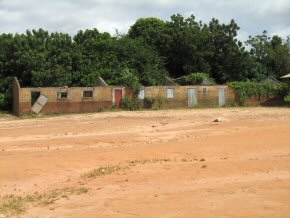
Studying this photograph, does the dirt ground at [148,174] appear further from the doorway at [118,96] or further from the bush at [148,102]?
the bush at [148,102]

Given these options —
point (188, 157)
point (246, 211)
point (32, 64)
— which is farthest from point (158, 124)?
point (246, 211)

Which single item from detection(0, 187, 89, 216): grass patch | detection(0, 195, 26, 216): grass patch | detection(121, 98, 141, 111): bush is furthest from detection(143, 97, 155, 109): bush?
detection(0, 195, 26, 216): grass patch

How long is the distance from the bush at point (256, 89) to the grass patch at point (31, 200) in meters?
33.3

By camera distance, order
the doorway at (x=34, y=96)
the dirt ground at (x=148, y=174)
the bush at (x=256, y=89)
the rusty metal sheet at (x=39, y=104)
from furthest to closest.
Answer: the bush at (x=256, y=89)
the doorway at (x=34, y=96)
the rusty metal sheet at (x=39, y=104)
the dirt ground at (x=148, y=174)

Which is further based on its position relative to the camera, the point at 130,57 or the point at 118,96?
the point at 130,57

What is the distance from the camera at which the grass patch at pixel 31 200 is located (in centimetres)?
898

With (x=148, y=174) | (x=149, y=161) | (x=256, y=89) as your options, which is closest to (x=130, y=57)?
(x=256, y=89)

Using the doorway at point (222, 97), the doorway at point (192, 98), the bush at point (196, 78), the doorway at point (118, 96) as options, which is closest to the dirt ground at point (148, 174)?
the doorway at point (118, 96)

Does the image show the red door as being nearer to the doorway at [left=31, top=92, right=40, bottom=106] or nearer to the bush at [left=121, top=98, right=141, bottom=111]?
the bush at [left=121, top=98, right=141, bottom=111]

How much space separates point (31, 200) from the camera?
32.1 feet

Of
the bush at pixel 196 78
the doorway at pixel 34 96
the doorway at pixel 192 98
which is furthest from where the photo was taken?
the bush at pixel 196 78

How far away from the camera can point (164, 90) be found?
3991cm

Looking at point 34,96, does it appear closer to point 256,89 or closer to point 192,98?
point 192,98

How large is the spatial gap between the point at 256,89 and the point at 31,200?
36.0m
